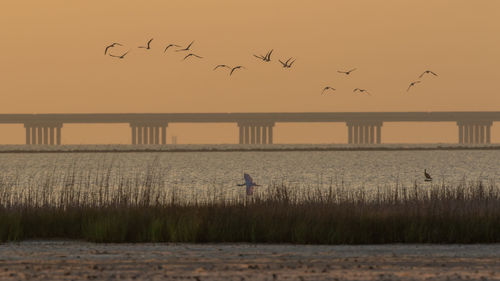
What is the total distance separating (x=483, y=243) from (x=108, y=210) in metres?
9.74

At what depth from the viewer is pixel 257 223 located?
26156 millimetres

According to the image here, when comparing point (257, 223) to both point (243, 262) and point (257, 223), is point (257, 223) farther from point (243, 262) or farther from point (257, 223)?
point (243, 262)

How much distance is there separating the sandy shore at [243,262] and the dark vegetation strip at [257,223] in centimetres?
106

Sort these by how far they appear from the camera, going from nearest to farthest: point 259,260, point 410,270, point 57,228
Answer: point 410,270
point 259,260
point 57,228

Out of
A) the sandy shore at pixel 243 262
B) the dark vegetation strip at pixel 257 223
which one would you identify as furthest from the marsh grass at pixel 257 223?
the sandy shore at pixel 243 262

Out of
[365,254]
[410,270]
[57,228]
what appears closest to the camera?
[410,270]

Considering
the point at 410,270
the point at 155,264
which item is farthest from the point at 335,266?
the point at 155,264

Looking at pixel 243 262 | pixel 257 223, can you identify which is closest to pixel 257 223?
pixel 257 223

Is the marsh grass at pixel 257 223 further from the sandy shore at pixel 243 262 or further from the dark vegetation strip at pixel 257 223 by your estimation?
the sandy shore at pixel 243 262

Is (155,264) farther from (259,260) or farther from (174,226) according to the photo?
(174,226)

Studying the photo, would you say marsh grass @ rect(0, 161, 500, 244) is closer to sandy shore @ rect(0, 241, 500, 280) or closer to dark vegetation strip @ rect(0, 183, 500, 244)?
dark vegetation strip @ rect(0, 183, 500, 244)

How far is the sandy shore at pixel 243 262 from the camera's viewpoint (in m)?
18.3

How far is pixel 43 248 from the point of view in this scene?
23.5 meters

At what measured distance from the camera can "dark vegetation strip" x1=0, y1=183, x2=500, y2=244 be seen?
25.5m
